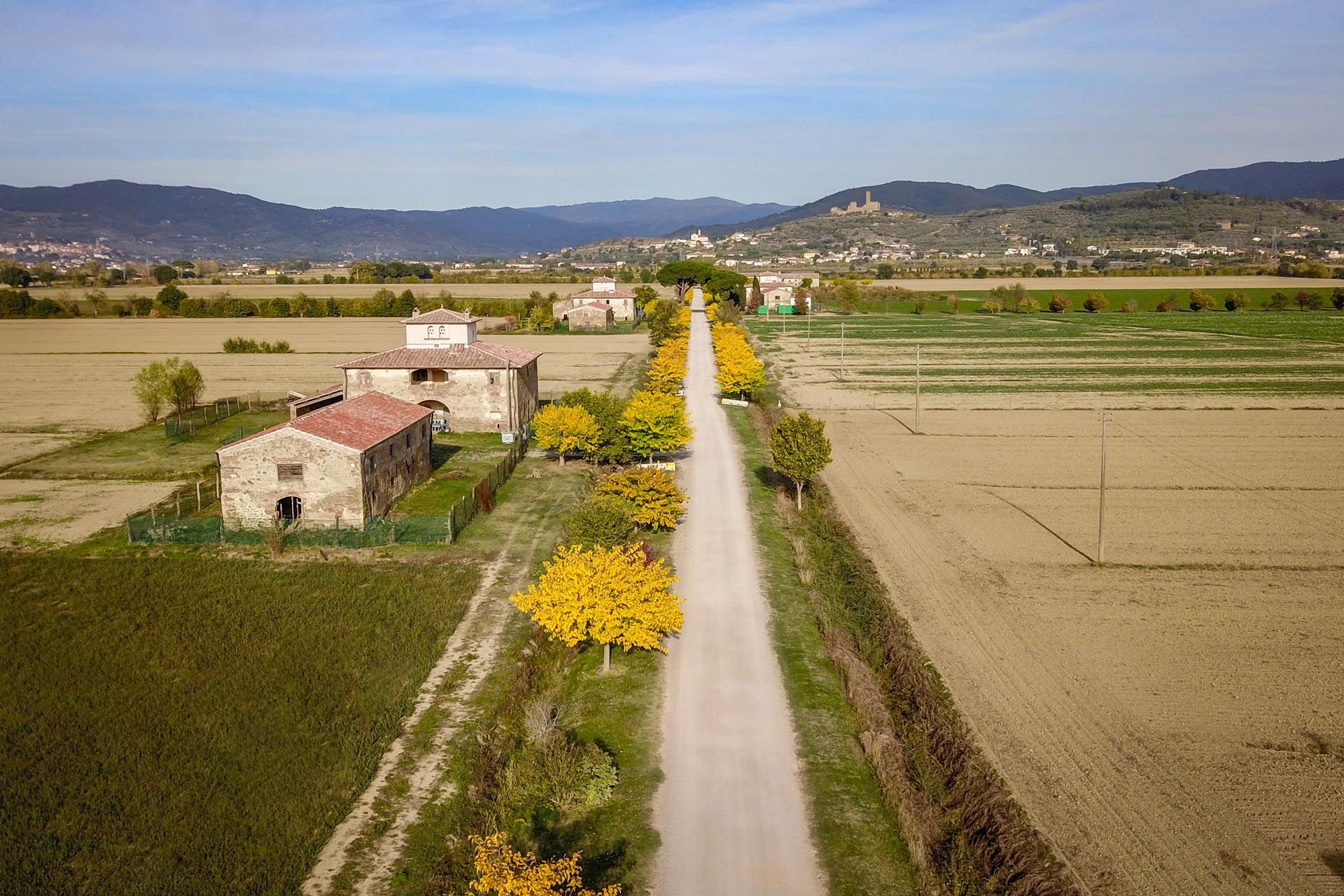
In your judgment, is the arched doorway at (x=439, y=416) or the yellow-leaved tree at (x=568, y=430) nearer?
the yellow-leaved tree at (x=568, y=430)

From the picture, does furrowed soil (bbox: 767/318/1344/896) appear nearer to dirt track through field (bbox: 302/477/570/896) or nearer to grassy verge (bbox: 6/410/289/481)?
dirt track through field (bbox: 302/477/570/896)

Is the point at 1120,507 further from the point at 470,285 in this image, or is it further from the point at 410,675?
the point at 470,285

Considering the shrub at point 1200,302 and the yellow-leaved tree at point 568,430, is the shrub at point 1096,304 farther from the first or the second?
the yellow-leaved tree at point 568,430

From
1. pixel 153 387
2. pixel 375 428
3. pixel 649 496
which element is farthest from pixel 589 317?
pixel 649 496

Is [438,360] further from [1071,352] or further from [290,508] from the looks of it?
[1071,352]

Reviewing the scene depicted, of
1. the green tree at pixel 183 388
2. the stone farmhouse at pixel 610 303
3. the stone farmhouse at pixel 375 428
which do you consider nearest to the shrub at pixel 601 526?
the stone farmhouse at pixel 375 428

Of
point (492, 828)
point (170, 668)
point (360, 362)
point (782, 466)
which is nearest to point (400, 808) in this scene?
point (492, 828)

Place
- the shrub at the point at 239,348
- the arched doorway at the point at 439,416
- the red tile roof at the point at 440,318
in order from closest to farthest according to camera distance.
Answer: the arched doorway at the point at 439,416 → the red tile roof at the point at 440,318 → the shrub at the point at 239,348

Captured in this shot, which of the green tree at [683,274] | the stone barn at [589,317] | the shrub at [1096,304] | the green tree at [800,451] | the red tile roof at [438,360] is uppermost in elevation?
the green tree at [683,274]
